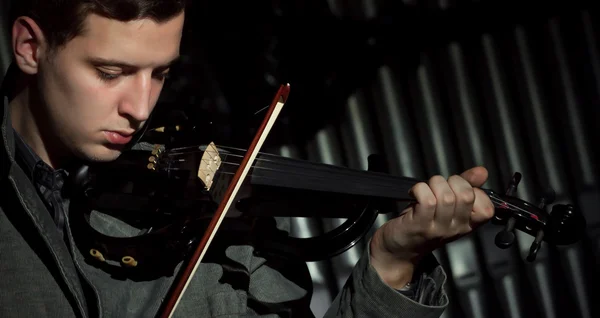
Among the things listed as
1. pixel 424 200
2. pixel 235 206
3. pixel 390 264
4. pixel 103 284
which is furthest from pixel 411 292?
pixel 103 284

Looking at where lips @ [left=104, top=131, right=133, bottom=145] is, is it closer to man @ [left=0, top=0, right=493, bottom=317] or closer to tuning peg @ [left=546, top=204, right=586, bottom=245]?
man @ [left=0, top=0, right=493, bottom=317]

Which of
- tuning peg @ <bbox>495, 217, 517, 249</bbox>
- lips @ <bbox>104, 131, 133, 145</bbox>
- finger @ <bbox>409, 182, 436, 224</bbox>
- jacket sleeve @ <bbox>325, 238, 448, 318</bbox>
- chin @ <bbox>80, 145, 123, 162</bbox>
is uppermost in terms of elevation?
lips @ <bbox>104, 131, 133, 145</bbox>

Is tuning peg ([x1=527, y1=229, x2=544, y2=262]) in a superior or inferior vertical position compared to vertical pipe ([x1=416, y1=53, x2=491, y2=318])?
superior

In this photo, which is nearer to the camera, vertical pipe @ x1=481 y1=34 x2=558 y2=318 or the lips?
the lips

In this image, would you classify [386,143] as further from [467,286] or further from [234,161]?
[234,161]

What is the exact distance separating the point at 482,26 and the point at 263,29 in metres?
0.54

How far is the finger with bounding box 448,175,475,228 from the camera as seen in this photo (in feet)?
4.25

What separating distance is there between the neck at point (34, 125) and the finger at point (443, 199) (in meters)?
0.63

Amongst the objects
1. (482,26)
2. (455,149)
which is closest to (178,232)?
(455,149)

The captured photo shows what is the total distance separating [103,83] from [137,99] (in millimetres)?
60

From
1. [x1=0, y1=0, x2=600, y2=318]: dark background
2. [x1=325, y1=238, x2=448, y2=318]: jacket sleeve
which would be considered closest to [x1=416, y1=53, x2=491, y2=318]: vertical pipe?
[x1=0, y1=0, x2=600, y2=318]: dark background

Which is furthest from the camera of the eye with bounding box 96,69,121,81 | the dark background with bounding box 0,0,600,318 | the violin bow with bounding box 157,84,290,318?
the dark background with bounding box 0,0,600,318

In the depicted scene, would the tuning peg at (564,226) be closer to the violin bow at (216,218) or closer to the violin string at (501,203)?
the violin string at (501,203)

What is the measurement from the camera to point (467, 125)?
194cm
